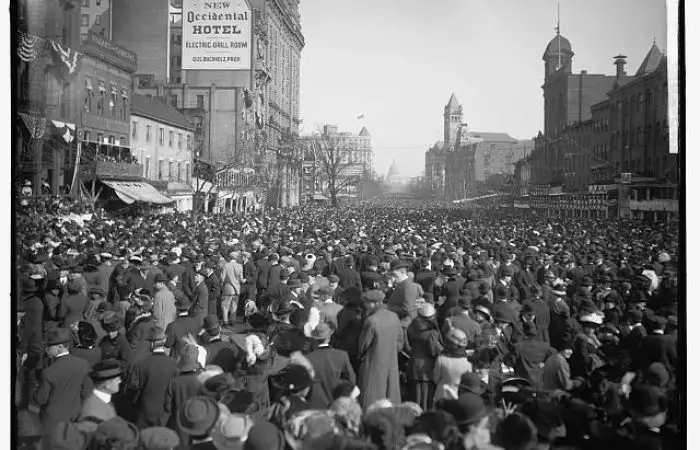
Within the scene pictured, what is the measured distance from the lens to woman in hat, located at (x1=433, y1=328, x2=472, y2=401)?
6.93m

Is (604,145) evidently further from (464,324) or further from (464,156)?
(464,324)

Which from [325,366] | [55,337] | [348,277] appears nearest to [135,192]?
[348,277]

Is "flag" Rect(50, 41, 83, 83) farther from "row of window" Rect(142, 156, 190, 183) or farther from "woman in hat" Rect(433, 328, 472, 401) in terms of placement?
"woman in hat" Rect(433, 328, 472, 401)

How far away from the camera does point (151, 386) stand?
666 centimetres

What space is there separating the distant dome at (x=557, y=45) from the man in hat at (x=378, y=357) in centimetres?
553

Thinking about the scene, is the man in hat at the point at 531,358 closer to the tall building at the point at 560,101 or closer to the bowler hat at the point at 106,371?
the bowler hat at the point at 106,371

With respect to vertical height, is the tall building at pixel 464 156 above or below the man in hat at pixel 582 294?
above

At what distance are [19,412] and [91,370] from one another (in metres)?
3.21

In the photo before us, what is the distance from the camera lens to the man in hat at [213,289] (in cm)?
1147

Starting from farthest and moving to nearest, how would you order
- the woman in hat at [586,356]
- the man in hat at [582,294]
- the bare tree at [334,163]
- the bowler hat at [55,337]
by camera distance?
the bare tree at [334,163] < the man in hat at [582,294] < the woman in hat at [586,356] < the bowler hat at [55,337]

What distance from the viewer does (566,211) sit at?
1427cm

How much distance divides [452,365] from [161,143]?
8.26m

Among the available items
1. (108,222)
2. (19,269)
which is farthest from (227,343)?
(108,222)

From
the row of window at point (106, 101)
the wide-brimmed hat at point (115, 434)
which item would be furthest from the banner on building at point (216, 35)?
the wide-brimmed hat at point (115, 434)
